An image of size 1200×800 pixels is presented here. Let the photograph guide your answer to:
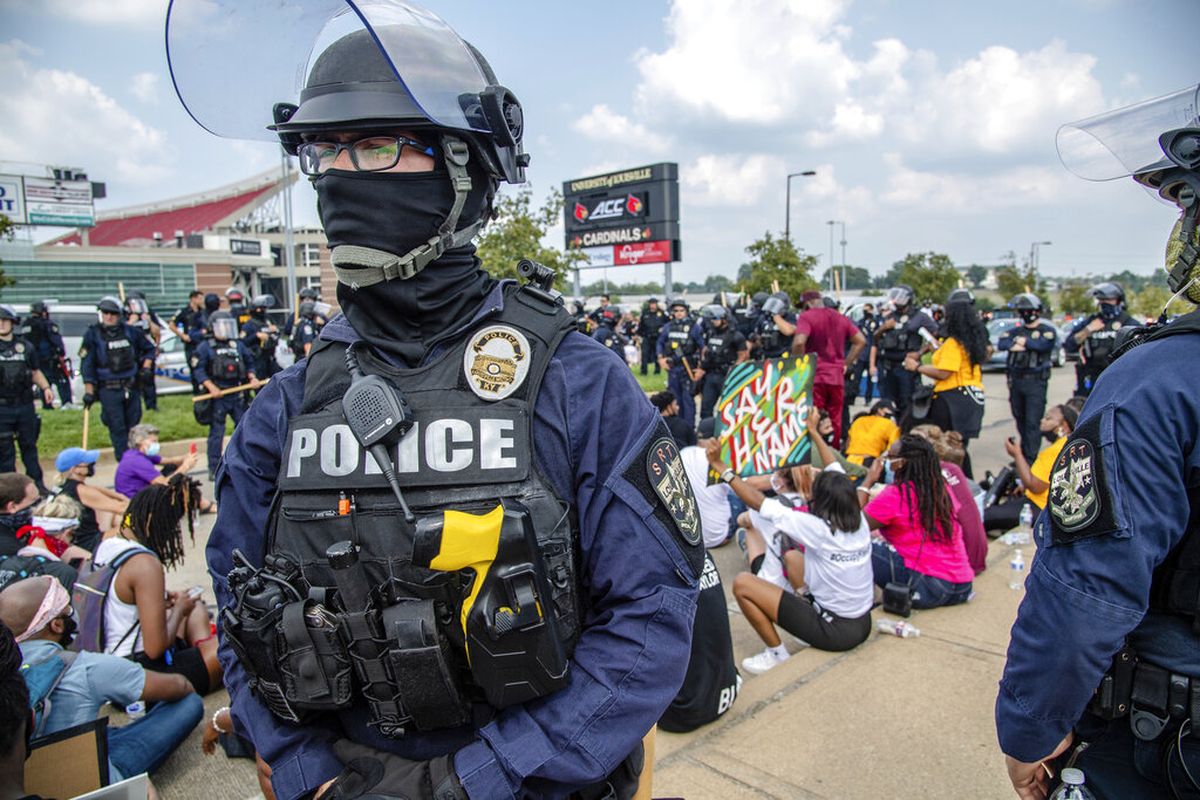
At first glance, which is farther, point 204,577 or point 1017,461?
point 204,577

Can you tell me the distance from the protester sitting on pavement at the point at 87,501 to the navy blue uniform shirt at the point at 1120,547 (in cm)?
584

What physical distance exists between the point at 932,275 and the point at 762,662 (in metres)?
41.5

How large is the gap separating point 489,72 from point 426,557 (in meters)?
1.07

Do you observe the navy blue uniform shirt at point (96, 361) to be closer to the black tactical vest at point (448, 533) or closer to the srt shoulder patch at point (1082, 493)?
the black tactical vest at point (448, 533)

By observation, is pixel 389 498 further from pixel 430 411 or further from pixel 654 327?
pixel 654 327

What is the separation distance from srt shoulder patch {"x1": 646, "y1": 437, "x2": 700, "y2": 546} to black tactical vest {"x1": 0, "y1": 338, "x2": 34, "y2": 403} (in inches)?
350

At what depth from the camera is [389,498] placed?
1483 mm

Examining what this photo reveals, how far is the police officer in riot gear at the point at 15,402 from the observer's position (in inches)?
319

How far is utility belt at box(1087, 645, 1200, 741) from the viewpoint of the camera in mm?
1560

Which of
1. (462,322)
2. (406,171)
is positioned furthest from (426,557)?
(406,171)

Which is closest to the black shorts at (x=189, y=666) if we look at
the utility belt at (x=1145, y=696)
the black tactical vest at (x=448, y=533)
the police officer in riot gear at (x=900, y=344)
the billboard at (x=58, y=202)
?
the black tactical vest at (x=448, y=533)

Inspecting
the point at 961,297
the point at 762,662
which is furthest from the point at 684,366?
the point at 762,662

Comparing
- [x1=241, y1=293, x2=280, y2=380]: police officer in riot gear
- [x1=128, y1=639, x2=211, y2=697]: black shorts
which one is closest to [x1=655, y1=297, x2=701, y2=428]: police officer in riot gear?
[x1=241, y1=293, x2=280, y2=380]: police officer in riot gear

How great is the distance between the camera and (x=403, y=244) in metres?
1.59
